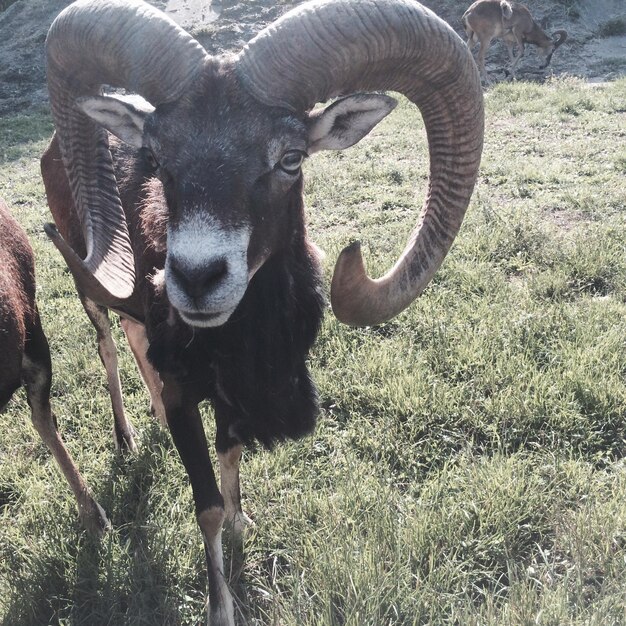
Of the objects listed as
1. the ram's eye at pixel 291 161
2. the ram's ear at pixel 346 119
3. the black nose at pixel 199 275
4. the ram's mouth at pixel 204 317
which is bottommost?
the ram's mouth at pixel 204 317

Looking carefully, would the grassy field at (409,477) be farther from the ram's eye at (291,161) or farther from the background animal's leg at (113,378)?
the ram's eye at (291,161)

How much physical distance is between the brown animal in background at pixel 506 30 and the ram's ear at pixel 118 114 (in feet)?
63.2

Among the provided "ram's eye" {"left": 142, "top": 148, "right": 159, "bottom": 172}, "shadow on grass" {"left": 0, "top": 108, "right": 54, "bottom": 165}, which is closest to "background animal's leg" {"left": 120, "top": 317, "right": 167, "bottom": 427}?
"ram's eye" {"left": 142, "top": 148, "right": 159, "bottom": 172}

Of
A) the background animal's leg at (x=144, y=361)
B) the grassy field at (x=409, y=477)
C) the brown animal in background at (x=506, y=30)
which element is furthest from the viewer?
the brown animal in background at (x=506, y=30)

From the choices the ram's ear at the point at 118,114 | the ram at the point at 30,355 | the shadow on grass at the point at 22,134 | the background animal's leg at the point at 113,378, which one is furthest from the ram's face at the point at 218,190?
the shadow on grass at the point at 22,134

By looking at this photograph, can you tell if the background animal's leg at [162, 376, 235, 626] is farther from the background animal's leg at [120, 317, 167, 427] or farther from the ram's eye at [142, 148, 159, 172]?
the background animal's leg at [120, 317, 167, 427]

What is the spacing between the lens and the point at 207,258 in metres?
2.16

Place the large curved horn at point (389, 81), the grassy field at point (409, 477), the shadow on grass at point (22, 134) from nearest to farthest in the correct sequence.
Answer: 1. the large curved horn at point (389, 81)
2. the grassy field at point (409, 477)
3. the shadow on grass at point (22, 134)

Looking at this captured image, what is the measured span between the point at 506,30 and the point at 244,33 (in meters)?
10.4

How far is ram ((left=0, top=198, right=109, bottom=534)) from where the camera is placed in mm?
3086

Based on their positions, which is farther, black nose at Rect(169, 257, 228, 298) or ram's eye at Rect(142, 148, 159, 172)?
ram's eye at Rect(142, 148, 159, 172)

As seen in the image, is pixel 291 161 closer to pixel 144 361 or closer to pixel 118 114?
pixel 118 114

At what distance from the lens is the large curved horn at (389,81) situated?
2.54m

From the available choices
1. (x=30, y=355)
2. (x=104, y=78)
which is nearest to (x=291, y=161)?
(x=104, y=78)
